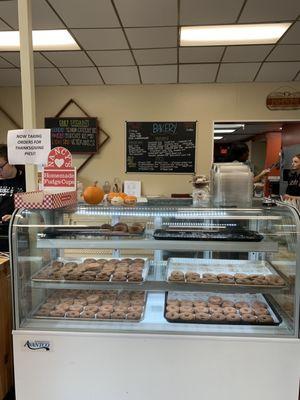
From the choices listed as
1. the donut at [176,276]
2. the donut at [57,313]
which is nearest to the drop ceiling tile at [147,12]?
the donut at [176,276]

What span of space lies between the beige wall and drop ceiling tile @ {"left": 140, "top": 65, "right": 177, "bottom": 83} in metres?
0.14

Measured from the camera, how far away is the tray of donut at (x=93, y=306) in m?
1.74

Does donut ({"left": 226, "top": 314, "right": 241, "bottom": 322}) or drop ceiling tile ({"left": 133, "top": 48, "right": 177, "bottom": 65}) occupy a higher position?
drop ceiling tile ({"left": 133, "top": 48, "right": 177, "bottom": 65})

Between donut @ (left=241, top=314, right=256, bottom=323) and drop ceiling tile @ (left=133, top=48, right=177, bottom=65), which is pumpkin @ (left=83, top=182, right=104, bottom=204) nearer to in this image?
donut @ (left=241, top=314, right=256, bottom=323)

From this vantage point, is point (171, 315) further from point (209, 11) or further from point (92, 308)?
point (209, 11)

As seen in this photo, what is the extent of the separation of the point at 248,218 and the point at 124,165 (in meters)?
2.84

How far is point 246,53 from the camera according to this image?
335cm

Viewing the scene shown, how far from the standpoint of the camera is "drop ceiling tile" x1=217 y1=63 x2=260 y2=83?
144 inches

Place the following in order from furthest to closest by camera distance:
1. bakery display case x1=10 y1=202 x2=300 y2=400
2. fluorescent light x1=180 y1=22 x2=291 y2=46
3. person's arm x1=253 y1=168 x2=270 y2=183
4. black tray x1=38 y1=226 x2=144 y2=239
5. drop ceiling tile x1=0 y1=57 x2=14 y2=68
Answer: drop ceiling tile x1=0 y1=57 x2=14 y2=68 < fluorescent light x1=180 y1=22 x2=291 y2=46 < person's arm x1=253 y1=168 x2=270 y2=183 < black tray x1=38 y1=226 x2=144 y2=239 < bakery display case x1=10 y1=202 x2=300 y2=400

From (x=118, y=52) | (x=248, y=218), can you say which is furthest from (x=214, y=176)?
(x=118, y=52)

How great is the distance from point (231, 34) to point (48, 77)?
2324 millimetres

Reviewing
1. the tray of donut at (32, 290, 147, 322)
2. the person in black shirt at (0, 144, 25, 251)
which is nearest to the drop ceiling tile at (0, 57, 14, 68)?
the person in black shirt at (0, 144, 25, 251)

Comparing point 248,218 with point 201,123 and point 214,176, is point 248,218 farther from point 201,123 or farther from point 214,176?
point 201,123

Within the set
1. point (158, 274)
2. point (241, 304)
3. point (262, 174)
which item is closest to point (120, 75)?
point (262, 174)
